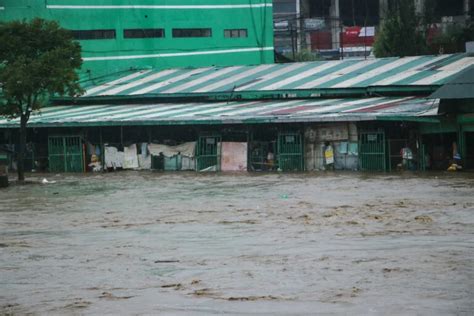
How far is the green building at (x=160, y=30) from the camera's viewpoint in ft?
138

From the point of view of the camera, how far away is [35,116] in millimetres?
36031

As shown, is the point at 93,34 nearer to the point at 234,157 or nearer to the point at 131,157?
the point at 131,157

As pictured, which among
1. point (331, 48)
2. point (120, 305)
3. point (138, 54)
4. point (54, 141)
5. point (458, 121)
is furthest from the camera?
point (331, 48)

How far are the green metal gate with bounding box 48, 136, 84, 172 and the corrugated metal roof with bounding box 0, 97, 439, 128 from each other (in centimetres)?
93

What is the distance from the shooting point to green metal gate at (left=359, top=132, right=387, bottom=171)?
96.4 ft

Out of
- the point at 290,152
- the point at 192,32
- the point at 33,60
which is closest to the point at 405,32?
the point at 192,32

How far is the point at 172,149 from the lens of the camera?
1305 inches

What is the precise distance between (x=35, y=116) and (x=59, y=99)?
389cm

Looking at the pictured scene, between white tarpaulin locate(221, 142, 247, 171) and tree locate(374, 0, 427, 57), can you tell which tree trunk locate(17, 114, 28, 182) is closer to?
white tarpaulin locate(221, 142, 247, 171)

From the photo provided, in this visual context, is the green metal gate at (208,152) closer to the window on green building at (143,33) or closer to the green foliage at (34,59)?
the green foliage at (34,59)

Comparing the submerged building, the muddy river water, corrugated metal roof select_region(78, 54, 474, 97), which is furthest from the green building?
the muddy river water

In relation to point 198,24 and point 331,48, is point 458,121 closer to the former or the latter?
point 198,24

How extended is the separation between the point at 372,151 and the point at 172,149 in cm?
756

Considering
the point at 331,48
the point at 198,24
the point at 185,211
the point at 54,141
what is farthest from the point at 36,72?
the point at 331,48
